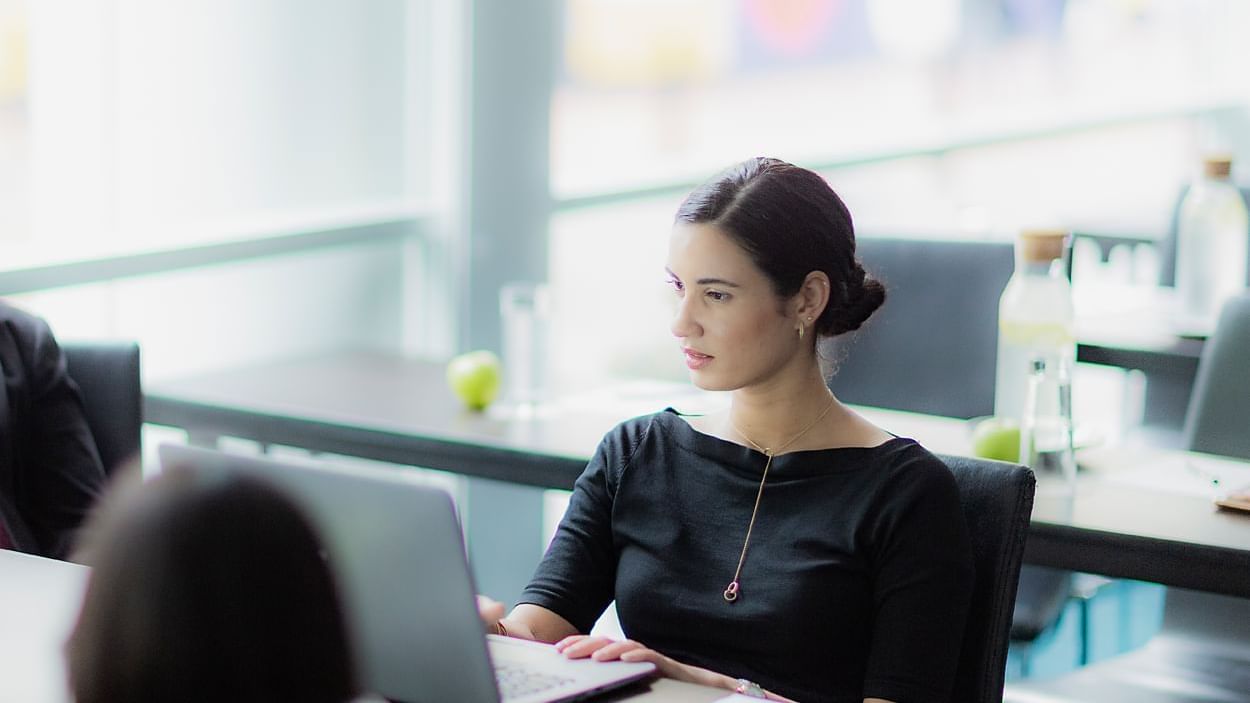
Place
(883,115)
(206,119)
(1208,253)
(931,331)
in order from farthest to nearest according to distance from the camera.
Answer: (883,115) < (206,119) < (1208,253) < (931,331)

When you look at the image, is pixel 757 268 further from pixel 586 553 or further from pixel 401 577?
pixel 401 577

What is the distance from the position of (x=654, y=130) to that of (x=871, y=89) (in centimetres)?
134

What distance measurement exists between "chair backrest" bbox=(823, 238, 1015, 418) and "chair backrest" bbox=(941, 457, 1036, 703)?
3.87ft

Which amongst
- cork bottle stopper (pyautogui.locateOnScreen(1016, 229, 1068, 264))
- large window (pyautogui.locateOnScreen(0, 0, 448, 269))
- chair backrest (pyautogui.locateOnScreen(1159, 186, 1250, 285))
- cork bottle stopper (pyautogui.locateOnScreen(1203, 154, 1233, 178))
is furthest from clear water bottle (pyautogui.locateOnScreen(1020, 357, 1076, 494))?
large window (pyautogui.locateOnScreen(0, 0, 448, 269))

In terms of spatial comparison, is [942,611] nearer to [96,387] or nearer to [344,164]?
[96,387]

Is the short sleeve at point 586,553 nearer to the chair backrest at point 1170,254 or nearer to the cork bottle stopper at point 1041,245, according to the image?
the cork bottle stopper at point 1041,245

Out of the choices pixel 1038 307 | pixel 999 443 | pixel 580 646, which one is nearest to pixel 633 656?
pixel 580 646

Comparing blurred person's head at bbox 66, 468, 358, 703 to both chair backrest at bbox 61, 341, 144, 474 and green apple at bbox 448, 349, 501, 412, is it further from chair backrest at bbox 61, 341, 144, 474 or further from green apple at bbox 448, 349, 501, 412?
green apple at bbox 448, 349, 501, 412

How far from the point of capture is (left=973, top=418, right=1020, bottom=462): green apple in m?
2.20

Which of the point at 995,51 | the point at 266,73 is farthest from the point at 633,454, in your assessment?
the point at 995,51

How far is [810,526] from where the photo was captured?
1.66 metres

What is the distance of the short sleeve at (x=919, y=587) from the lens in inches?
60.4

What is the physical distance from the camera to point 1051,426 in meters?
2.16

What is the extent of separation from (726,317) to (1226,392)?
106 centimetres
